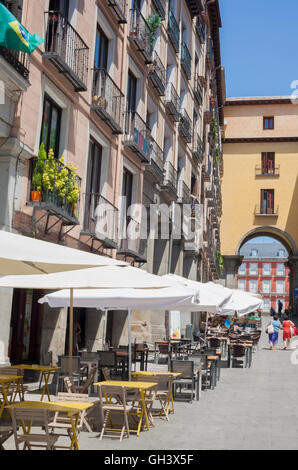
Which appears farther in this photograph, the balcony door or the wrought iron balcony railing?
the wrought iron balcony railing

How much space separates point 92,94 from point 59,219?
15.1ft

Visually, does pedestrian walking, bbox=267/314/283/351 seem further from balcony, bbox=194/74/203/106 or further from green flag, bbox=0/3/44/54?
→ green flag, bbox=0/3/44/54

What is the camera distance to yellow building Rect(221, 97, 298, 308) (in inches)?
1908

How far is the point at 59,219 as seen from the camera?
43.0 feet

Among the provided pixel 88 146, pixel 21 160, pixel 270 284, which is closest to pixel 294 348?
pixel 88 146

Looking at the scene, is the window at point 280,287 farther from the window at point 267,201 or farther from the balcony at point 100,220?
the balcony at point 100,220

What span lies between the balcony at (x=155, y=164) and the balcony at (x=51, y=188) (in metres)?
8.27

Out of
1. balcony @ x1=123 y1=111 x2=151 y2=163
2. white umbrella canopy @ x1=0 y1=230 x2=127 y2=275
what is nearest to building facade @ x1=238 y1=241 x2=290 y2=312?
balcony @ x1=123 y1=111 x2=151 y2=163

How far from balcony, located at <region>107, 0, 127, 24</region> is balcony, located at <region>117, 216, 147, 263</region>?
21.2ft

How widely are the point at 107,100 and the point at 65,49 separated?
3.31 meters

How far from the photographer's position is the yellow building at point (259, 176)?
159 ft

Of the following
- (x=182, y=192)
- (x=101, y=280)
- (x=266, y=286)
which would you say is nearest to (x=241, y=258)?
(x=182, y=192)

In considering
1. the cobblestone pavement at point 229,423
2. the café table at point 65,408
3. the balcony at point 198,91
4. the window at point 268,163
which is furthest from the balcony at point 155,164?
the window at point 268,163
